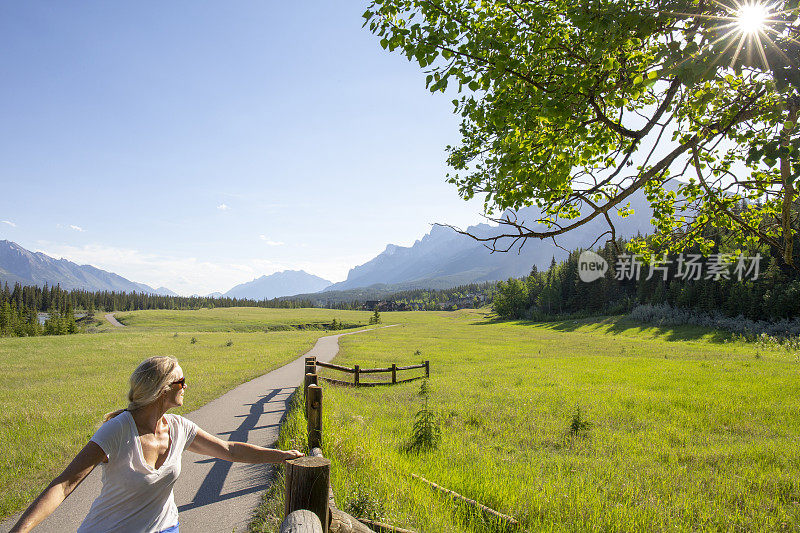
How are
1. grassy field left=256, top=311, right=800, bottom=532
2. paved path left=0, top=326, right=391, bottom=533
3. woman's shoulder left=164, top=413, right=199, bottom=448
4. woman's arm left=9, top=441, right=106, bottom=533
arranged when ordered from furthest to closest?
grassy field left=256, top=311, right=800, bottom=532, paved path left=0, top=326, right=391, bottom=533, woman's shoulder left=164, top=413, right=199, bottom=448, woman's arm left=9, top=441, right=106, bottom=533

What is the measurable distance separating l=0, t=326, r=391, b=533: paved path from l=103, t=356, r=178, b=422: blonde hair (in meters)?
3.57

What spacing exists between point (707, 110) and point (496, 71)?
513cm

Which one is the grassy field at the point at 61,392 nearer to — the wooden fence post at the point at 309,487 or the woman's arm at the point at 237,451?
the woman's arm at the point at 237,451

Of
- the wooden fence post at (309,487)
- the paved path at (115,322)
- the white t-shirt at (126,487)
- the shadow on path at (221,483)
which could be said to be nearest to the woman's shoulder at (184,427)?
the white t-shirt at (126,487)

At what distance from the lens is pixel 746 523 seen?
6062mm

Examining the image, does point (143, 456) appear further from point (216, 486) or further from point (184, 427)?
point (216, 486)

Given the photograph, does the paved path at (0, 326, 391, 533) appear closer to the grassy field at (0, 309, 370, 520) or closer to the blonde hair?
the grassy field at (0, 309, 370, 520)

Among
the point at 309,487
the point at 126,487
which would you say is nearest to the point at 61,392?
the point at 126,487

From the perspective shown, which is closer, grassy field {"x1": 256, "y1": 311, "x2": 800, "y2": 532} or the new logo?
grassy field {"x1": 256, "y1": 311, "x2": 800, "y2": 532}

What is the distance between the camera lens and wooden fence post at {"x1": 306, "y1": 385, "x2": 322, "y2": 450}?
21.8ft

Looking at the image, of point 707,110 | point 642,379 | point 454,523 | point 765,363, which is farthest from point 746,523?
point 765,363

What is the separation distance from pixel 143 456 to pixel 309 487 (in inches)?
55.8

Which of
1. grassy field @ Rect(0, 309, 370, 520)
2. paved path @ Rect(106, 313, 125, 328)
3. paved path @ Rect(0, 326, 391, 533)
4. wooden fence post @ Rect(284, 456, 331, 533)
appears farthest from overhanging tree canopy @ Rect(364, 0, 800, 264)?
paved path @ Rect(106, 313, 125, 328)

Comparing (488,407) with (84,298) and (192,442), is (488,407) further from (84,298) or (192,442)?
(84,298)
